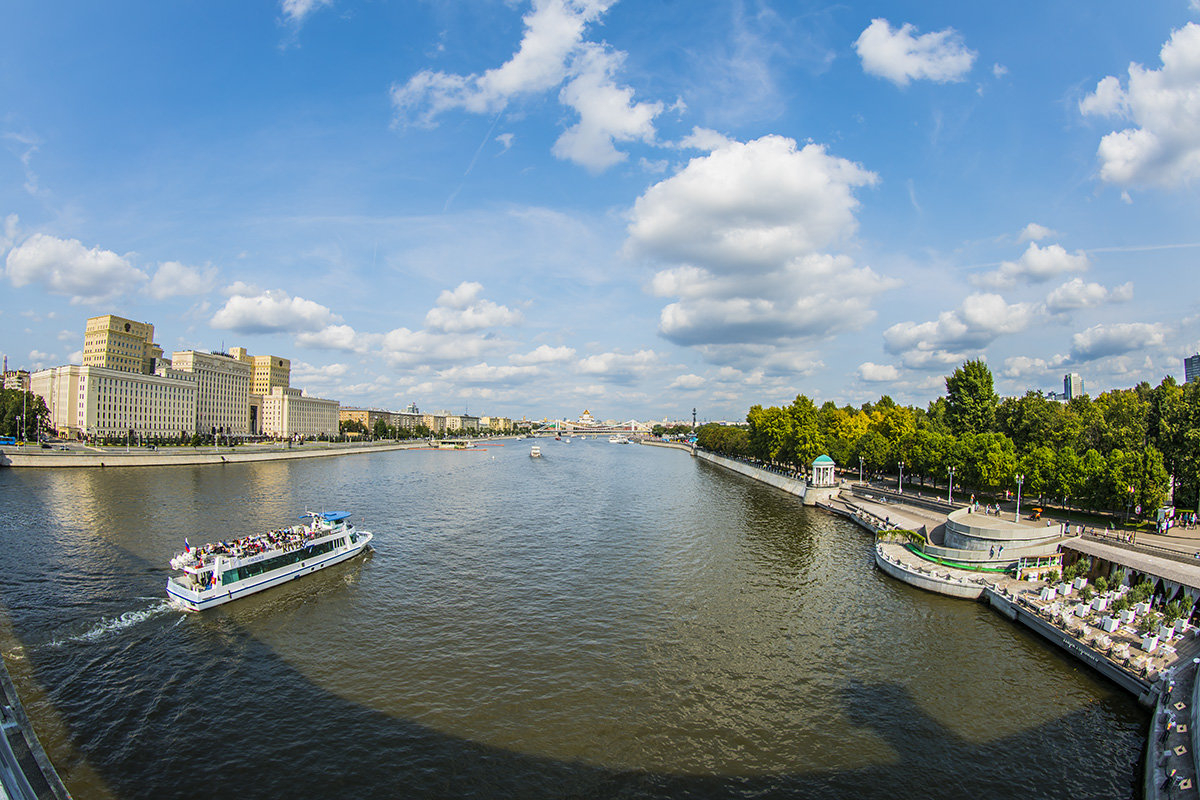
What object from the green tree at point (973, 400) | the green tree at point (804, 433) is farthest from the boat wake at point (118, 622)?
the green tree at point (973, 400)

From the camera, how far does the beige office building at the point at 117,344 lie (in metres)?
142

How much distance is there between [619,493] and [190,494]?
53.5 meters

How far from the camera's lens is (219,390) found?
174 meters

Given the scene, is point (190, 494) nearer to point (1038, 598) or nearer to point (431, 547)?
point (431, 547)

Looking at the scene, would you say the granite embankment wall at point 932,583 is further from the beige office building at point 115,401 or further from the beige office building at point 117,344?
the beige office building at point 117,344

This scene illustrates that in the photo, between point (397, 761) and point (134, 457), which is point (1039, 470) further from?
point (134, 457)

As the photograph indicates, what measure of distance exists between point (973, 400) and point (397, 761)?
77.5 m

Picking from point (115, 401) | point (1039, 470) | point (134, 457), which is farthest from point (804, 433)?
point (115, 401)

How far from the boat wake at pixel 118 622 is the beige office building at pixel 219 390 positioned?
6152 inches

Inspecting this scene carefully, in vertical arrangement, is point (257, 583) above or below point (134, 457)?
below

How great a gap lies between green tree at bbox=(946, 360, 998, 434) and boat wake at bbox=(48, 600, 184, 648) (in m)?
81.1

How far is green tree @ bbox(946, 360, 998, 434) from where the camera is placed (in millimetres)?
69000

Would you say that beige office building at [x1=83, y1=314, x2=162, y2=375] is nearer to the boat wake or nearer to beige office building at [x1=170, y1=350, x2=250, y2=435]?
beige office building at [x1=170, y1=350, x2=250, y2=435]

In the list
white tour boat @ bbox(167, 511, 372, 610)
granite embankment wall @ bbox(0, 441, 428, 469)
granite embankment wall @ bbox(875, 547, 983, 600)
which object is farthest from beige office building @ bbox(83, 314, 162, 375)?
granite embankment wall @ bbox(875, 547, 983, 600)
